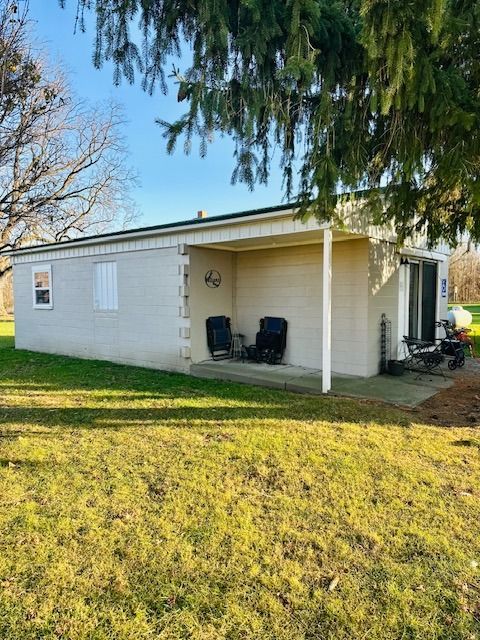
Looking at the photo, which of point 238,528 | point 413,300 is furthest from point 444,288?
point 238,528

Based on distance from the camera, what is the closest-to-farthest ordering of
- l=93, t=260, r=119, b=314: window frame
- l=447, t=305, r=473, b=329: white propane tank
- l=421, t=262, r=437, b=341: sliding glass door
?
l=421, t=262, r=437, b=341: sliding glass door, l=93, t=260, r=119, b=314: window frame, l=447, t=305, r=473, b=329: white propane tank

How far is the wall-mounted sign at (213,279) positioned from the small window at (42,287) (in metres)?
4.86

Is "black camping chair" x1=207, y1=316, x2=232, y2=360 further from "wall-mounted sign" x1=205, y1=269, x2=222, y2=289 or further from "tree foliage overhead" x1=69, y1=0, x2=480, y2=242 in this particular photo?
"tree foliage overhead" x1=69, y1=0, x2=480, y2=242

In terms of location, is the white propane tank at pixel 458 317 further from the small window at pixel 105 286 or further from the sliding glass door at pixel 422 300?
the small window at pixel 105 286

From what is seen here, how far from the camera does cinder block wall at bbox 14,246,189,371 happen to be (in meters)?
8.44

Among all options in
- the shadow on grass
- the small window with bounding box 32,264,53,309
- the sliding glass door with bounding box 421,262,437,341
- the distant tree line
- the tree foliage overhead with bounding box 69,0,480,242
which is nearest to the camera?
the tree foliage overhead with bounding box 69,0,480,242

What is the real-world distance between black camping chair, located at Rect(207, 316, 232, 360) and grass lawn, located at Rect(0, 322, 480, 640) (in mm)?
3477

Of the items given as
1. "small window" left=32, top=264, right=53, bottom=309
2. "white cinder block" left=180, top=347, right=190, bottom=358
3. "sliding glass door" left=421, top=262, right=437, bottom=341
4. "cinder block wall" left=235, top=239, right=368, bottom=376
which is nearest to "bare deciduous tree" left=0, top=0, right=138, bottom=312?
"small window" left=32, top=264, right=53, bottom=309

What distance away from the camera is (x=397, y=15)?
319cm

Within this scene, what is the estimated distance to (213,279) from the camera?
28.6 feet

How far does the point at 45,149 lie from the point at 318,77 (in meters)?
5.10

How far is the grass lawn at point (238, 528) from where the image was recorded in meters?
2.07

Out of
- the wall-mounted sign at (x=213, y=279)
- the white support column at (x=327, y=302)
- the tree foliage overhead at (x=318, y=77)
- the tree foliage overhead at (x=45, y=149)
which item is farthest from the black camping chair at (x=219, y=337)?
the tree foliage overhead at (x=318, y=77)

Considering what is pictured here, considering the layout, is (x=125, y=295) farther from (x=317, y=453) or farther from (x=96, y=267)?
(x=317, y=453)
